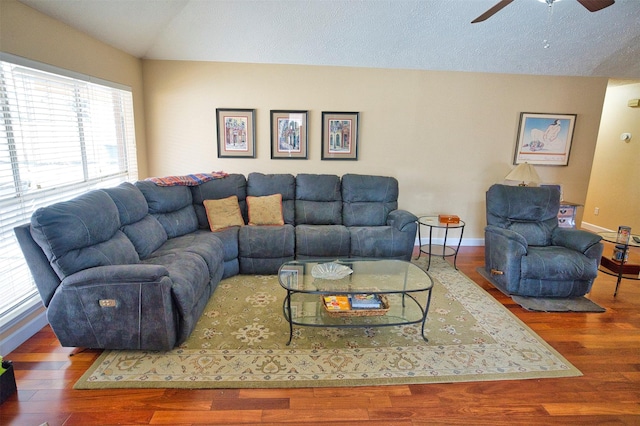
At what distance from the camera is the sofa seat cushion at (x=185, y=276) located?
2.39 meters

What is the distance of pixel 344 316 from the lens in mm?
2525

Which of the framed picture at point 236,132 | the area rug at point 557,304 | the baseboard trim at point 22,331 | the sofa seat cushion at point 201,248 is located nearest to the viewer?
the baseboard trim at point 22,331

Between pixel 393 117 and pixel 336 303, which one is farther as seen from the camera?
pixel 393 117

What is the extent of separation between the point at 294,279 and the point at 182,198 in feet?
5.94

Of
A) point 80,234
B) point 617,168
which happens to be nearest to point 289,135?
point 80,234

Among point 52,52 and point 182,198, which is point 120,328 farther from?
point 52,52

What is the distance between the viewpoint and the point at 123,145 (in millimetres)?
4105

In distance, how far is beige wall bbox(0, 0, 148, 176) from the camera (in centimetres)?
240

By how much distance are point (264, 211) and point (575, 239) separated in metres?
3.24

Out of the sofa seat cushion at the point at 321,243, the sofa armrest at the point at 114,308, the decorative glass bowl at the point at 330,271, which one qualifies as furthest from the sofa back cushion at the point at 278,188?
the sofa armrest at the point at 114,308

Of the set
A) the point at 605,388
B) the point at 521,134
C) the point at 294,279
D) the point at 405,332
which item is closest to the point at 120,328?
the point at 294,279

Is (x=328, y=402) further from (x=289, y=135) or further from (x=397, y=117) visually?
(x=397, y=117)

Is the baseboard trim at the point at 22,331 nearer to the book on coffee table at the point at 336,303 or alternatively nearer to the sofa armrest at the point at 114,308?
the sofa armrest at the point at 114,308

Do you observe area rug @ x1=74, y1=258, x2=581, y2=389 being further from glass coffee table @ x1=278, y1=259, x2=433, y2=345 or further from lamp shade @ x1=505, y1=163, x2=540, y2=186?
lamp shade @ x1=505, y1=163, x2=540, y2=186
